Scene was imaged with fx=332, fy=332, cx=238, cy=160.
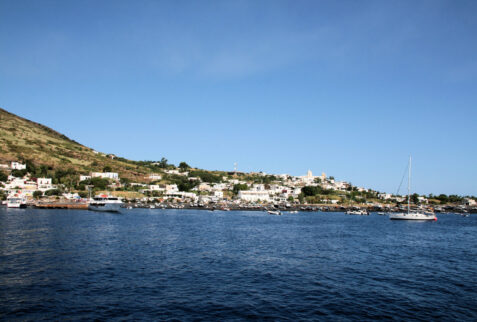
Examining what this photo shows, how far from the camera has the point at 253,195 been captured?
189500 mm

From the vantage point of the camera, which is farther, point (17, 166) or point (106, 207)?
point (17, 166)

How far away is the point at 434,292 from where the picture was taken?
23984 millimetres

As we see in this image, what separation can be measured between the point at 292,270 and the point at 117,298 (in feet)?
49.9

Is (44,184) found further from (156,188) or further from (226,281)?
(226,281)

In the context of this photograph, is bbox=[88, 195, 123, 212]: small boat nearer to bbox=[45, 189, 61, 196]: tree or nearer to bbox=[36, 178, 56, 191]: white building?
bbox=[45, 189, 61, 196]: tree

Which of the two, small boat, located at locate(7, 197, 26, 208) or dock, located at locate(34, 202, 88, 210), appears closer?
small boat, located at locate(7, 197, 26, 208)

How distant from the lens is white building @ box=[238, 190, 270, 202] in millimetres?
186875

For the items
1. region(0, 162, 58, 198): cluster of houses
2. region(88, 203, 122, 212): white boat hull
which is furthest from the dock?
region(0, 162, 58, 198): cluster of houses

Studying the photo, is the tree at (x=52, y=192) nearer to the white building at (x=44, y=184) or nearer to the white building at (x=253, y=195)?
the white building at (x=44, y=184)

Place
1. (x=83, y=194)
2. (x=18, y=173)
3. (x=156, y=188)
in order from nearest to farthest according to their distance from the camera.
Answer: (x=83, y=194) < (x=18, y=173) < (x=156, y=188)

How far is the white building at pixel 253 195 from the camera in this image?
18688cm

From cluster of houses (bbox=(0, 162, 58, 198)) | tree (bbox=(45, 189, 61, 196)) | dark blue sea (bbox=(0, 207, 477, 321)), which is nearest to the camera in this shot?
dark blue sea (bbox=(0, 207, 477, 321))

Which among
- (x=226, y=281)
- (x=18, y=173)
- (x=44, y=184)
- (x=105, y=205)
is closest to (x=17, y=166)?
(x=18, y=173)

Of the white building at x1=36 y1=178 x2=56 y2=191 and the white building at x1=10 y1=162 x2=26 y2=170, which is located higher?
the white building at x1=10 y1=162 x2=26 y2=170
